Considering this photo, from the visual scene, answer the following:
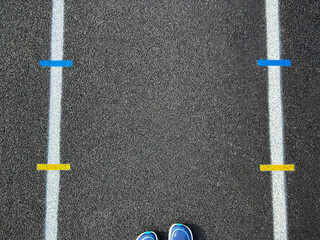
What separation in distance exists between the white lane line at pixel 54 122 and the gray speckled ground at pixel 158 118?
5 centimetres

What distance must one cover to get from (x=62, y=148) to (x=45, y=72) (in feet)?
2.03

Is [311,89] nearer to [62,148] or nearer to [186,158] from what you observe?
[186,158]

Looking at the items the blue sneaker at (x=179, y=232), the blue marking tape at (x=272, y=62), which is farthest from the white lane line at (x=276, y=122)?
the blue sneaker at (x=179, y=232)

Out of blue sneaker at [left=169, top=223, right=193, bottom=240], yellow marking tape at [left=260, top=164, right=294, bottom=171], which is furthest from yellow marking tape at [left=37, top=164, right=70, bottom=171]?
yellow marking tape at [left=260, top=164, right=294, bottom=171]

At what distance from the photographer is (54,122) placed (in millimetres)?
1733

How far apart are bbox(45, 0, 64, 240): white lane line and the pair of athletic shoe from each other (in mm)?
679

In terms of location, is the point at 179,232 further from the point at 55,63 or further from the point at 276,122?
the point at 55,63

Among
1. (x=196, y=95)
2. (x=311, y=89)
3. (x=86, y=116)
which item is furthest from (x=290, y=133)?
(x=86, y=116)

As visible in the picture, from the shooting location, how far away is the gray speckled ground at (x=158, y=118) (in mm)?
1688

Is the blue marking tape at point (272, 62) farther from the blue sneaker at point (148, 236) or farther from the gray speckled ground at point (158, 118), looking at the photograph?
the blue sneaker at point (148, 236)

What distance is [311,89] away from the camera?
176cm

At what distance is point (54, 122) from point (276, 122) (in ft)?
5.72

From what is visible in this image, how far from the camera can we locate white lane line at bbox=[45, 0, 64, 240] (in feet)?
5.51

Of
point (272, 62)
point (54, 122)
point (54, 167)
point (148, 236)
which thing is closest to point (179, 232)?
point (148, 236)
